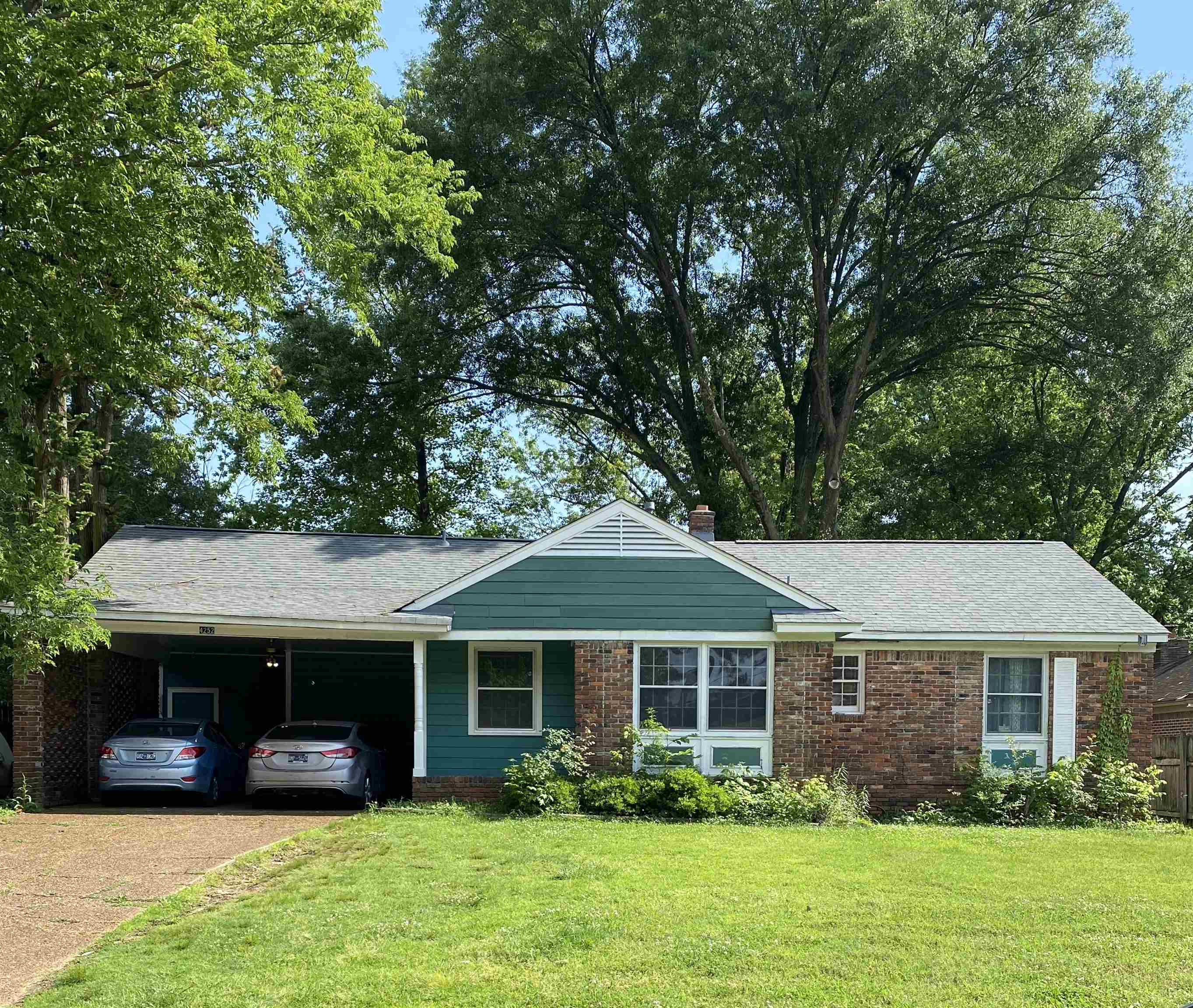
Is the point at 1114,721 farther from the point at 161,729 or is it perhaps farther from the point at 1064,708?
the point at 161,729

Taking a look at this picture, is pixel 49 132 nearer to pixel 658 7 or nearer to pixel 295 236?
pixel 295 236

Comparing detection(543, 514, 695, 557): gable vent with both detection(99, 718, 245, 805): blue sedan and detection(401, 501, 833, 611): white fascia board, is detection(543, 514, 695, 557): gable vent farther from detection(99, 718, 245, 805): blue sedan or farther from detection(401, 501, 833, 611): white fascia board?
detection(99, 718, 245, 805): blue sedan

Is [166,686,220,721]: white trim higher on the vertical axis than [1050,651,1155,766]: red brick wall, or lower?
lower

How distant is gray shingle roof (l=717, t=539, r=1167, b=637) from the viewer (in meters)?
18.4

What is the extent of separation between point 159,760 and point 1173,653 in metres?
22.7

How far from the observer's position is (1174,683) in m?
25.8

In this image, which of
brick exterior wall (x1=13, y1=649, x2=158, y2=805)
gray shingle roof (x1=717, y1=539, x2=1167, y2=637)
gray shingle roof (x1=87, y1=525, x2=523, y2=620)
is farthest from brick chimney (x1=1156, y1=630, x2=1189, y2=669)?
brick exterior wall (x1=13, y1=649, x2=158, y2=805)

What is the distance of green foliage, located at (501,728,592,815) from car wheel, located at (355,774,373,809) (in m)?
1.92

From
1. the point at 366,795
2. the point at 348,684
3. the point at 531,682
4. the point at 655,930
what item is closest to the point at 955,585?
the point at 531,682

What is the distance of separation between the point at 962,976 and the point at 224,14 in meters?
10.7

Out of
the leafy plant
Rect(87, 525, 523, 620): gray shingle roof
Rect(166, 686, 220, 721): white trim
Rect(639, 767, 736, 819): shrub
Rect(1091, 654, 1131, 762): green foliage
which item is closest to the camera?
Rect(639, 767, 736, 819): shrub

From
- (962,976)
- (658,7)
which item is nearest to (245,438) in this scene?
(962,976)

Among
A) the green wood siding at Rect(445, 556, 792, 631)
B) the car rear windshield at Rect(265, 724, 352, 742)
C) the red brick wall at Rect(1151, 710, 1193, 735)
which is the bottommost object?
the red brick wall at Rect(1151, 710, 1193, 735)

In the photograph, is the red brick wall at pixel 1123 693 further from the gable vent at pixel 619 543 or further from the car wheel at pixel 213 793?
the car wheel at pixel 213 793
